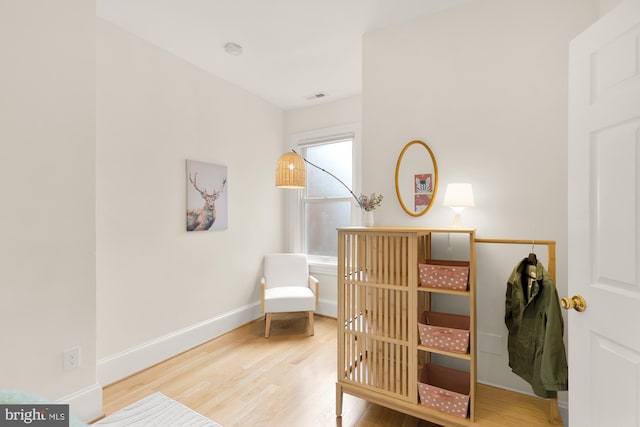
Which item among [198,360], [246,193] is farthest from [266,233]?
[198,360]

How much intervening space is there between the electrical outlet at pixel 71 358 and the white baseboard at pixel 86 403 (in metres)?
0.17

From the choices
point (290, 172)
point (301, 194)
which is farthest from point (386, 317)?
point (301, 194)

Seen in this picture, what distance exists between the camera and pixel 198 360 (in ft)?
8.61

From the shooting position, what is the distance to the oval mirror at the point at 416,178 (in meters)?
2.17

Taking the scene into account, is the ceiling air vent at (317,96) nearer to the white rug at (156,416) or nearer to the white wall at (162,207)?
the white wall at (162,207)

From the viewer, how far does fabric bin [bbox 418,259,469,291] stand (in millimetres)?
1632

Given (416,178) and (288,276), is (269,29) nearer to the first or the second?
(416,178)

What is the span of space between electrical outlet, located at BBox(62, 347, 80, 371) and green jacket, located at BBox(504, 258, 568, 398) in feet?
8.60

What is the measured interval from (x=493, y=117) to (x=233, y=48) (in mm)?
2162

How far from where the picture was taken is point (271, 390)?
7.14 feet

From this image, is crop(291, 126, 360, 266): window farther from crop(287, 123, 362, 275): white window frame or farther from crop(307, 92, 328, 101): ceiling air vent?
crop(307, 92, 328, 101): ceiling air vent

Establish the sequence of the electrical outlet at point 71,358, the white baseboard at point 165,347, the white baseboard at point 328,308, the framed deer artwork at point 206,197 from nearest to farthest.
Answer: the electrical outlet at point 71,358
the white baseboard at point 165,347
the framed deer artwork at point 206,197
the white baseboard at point 328,308

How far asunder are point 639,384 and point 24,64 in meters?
3.12

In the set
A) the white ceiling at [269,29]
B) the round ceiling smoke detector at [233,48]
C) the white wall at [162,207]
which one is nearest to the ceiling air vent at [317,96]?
the white ceiling at [269,29]
